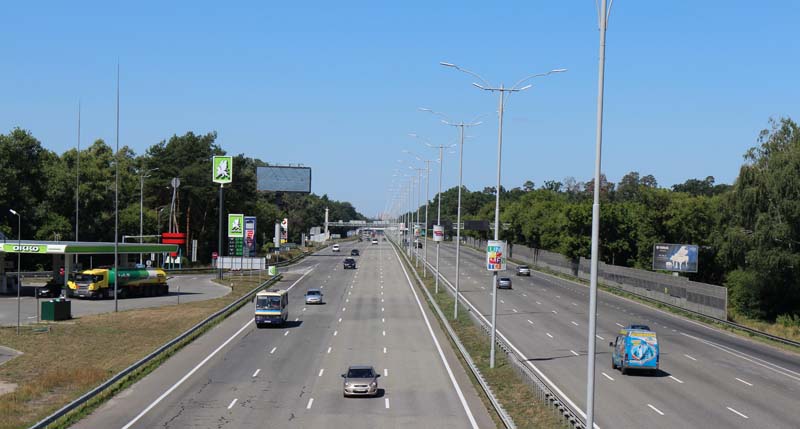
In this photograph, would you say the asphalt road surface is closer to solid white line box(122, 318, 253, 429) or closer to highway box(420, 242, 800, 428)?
solid white line box(122, 318, 253, 429)

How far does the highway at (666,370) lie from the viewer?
93.2ft

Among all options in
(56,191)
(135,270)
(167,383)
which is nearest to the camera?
(167,383)

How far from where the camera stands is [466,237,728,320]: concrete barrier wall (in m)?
65.8

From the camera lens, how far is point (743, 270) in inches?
3066

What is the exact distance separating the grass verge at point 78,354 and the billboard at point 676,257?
47.6 m

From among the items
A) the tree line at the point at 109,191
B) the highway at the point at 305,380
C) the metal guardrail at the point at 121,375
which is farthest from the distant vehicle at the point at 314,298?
the tree line at the point at 109,191

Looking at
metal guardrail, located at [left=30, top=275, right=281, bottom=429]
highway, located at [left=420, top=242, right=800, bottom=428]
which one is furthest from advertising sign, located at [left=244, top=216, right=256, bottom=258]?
metal guardrail, located at [left=30, top=275, right=281, bottom=429]

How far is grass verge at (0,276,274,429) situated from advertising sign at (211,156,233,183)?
31.6m

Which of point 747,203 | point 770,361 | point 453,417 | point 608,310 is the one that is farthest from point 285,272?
point 453,417

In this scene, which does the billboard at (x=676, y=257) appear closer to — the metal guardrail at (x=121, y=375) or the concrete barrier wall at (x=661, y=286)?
the concrete barrier wall at (x=661, y=286)

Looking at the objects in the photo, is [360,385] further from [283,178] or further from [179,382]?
[283,178]

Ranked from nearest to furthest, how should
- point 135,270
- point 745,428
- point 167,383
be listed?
point 745,428 < point 167,383 < point 135,270

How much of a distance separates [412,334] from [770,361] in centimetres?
2053

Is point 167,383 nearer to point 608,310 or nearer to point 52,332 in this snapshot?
point 52,332
